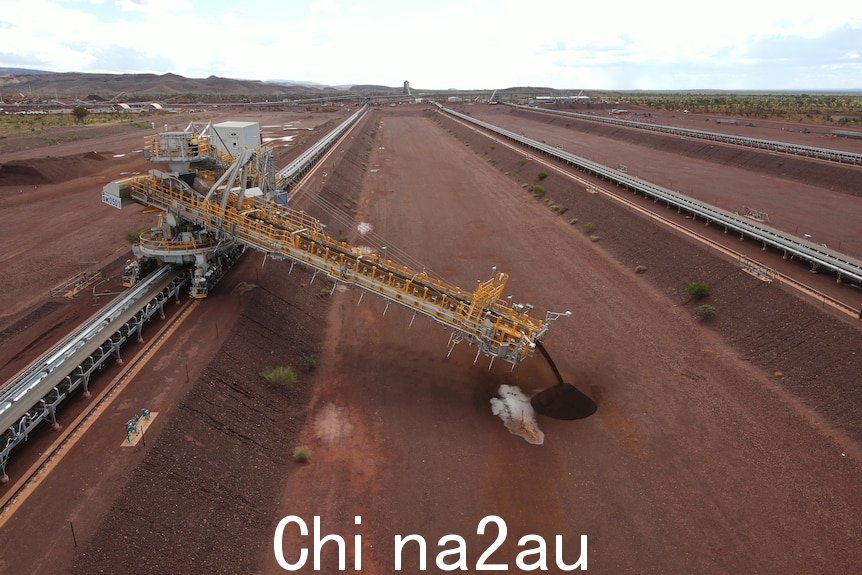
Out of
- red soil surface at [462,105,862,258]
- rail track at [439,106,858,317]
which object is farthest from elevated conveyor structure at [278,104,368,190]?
red soil surface at [462,105,862,258]

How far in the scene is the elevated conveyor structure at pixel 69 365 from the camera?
1328 centimetres

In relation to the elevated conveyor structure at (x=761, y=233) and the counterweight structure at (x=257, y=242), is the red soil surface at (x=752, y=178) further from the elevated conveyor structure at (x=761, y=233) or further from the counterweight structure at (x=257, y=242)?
the counterweight structure at (x=257, y=242)

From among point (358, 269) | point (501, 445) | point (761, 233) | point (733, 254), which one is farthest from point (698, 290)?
point (358, 269)

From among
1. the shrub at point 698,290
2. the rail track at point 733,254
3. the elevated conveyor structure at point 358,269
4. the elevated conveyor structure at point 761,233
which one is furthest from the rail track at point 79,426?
the elevated conveyor structure at point 761,233

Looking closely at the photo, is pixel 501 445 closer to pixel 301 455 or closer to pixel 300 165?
pixel 301 455

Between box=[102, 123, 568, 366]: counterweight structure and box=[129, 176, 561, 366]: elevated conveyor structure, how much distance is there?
39 millimetres

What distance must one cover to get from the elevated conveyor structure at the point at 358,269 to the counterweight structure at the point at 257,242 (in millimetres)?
39

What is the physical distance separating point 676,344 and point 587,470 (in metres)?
10.2

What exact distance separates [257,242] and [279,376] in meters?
5.72

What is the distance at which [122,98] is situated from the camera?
636 ft

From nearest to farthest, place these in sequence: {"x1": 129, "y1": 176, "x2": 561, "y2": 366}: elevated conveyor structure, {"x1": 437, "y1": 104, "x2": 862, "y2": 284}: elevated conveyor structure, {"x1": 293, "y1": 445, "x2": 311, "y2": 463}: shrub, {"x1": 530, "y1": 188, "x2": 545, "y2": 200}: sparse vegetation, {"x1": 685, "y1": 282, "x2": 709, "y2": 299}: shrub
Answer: {"x1": 293, "y1": 445, "x2": 311, "y2": 463}: shrub < {"x1": 129, "y1": 176, "x2": 561, "y2": 366}: elevated conveyor structure < {"x1": 437, "y1": 104, "x2": 862, "y2": 284}: elevated conveyor structure < {"x1": 685, "y1": 282, "x2": 709, "y2": 299}: shrub < {"x1": 530, "y1": 188, "x2": 545, "y2": 200}: sparse vegetation

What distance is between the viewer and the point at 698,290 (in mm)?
27047

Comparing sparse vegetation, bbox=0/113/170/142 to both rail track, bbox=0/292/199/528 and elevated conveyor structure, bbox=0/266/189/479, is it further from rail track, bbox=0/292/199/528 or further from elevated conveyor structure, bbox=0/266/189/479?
rail track, bbox=0/292/199/528

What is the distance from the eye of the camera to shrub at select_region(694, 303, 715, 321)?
25469 mm
